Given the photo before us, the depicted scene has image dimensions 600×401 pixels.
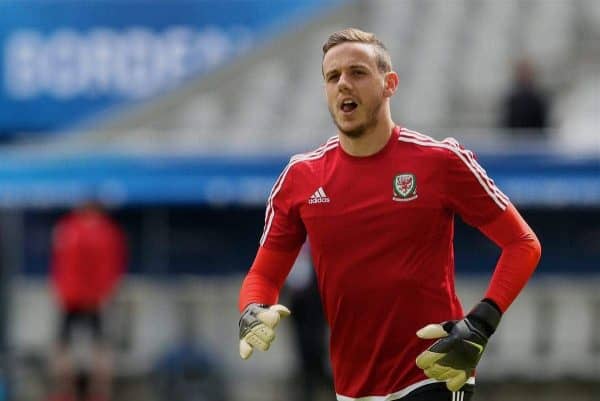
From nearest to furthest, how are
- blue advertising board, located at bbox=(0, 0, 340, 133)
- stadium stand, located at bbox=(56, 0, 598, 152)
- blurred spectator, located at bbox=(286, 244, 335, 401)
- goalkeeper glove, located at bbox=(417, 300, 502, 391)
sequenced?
goalkeeper glove, located at bbox=(417, 300, 502, 391) < blurred spectator, located at bbox=(286, 244, 335, 401) < stadium stand, located at bbox=(56, 0, 598, 152) < blue advertising board, located at bbox=(0, 0, 340, 133)

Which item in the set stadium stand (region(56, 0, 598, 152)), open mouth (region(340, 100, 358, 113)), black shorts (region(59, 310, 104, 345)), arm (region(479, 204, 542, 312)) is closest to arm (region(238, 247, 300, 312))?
open mouth (region(340, 100, 358, 113))

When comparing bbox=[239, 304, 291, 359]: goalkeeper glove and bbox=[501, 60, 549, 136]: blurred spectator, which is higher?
bbox=[501, 60, 549, 136]: blurred spectator

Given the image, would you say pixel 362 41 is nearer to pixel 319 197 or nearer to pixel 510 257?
pixel 319 197

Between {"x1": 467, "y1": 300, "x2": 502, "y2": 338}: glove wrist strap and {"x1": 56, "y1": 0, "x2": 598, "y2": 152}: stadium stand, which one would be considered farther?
{"x1": 56, "y1": 0, "x2": 598, "y2": 152}: stadium stand

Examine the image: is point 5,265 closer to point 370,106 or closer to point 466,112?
point 466,112

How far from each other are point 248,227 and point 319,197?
31.2 feet

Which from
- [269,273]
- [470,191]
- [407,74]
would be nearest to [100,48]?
[407,74]

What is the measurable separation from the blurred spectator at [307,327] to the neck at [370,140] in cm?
729

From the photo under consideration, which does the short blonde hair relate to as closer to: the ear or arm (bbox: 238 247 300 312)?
the ear

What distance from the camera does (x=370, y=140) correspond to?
252 inches

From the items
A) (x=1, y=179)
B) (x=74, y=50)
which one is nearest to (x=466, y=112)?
(x=1, y=179)

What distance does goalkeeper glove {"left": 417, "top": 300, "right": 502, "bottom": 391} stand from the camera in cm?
602

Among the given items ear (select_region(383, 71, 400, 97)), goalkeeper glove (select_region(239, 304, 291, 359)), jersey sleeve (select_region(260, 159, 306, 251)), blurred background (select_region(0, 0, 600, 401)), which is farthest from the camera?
blurred background (select_region(0, 0, 600, 401))

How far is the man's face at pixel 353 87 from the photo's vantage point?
20.6 feet
